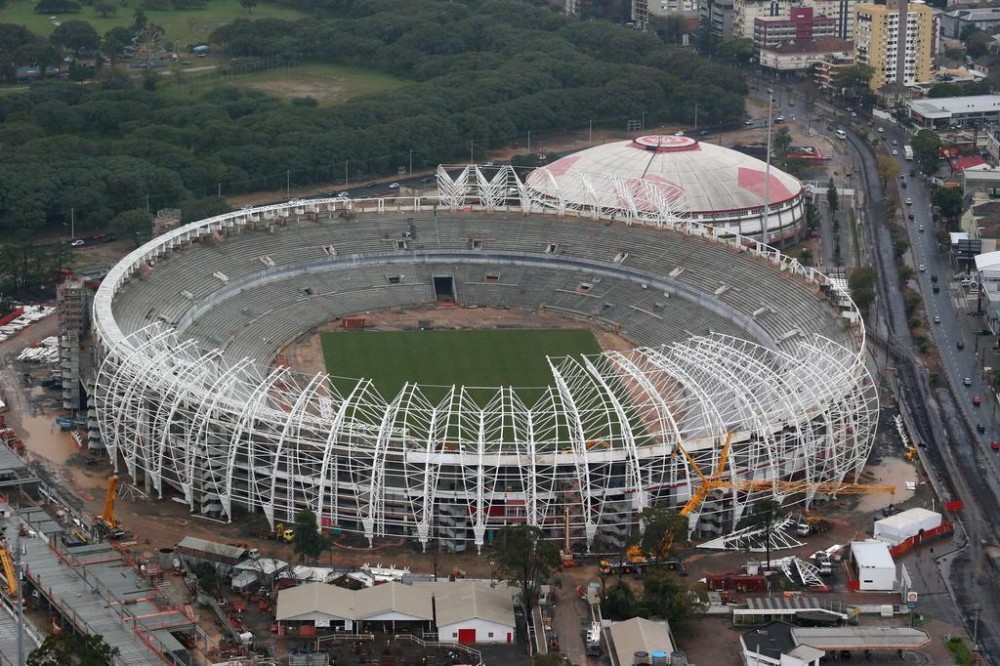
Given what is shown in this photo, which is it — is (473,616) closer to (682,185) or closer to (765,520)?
(765,520)

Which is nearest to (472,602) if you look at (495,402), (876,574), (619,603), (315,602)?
(619,603)

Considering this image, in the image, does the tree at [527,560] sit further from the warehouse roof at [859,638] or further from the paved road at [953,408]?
the paved road at [953,408]

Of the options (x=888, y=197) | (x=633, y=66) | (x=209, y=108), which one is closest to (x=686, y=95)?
(x=633, y=66)

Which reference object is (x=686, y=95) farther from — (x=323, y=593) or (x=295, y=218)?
(x=323, y=593)

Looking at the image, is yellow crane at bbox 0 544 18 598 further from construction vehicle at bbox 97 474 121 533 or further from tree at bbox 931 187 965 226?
tree at bbox 931 187 965 226

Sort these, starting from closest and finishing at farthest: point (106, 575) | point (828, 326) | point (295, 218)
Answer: point (106, 575) < point (828, 326) < point (295, 218)

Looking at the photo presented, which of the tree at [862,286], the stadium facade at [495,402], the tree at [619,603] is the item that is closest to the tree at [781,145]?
the tree at [862,286]

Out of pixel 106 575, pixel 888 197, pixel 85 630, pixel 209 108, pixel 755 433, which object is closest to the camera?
pixel 85 630

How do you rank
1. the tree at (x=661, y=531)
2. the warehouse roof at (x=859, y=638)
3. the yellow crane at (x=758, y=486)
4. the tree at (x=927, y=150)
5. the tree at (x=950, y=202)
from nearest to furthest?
the warehouse roof at (x=859, y=638) → the tree at (x=661, y=531) → the yellow crane at (x=758, y=486) → the tree at (x=950, y=202) → the tree at (x=927, y=150)
